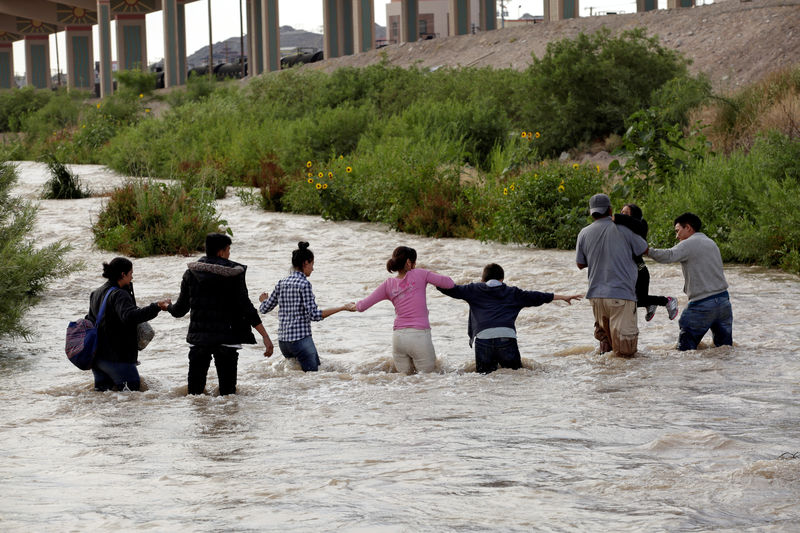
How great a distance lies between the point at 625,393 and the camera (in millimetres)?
8391

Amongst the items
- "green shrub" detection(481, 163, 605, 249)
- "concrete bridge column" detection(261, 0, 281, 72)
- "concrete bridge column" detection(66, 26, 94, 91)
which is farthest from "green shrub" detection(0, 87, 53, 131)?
"green shrub" detection(481, 163, 605, 249)

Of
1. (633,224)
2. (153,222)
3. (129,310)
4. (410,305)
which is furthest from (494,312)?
(153,222)

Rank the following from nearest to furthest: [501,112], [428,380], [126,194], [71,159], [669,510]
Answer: [669,510] → [428,380] → [126,194] → [501,112] → [71,159]

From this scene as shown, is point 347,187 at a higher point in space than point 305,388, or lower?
higher

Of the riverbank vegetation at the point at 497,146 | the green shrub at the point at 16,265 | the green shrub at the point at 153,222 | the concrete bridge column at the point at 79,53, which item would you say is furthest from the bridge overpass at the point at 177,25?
the green shrub at the point at 16,265

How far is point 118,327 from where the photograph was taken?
834 centimetres

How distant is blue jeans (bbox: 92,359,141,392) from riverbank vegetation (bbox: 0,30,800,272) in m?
5.53

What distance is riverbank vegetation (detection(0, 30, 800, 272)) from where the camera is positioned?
16.7 m

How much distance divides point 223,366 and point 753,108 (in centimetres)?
1944

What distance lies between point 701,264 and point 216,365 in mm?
4227

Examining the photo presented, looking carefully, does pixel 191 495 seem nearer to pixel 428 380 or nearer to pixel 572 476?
pixel 572 476

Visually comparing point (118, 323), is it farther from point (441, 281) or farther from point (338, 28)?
point (338, 28)

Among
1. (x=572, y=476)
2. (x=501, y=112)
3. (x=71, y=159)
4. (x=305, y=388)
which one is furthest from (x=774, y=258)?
(x=71, y=159)

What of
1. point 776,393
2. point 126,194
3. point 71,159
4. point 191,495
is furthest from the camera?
point 71,159
